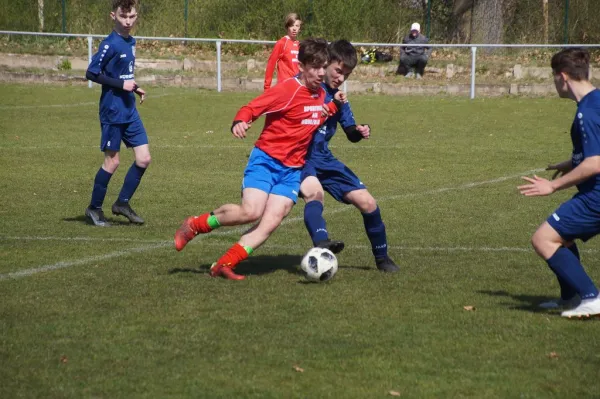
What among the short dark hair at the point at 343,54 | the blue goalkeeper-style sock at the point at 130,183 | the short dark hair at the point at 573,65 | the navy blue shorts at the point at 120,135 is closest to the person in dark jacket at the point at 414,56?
the navy blue shorts at the point at 120,135

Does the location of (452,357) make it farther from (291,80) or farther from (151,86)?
(151,86)

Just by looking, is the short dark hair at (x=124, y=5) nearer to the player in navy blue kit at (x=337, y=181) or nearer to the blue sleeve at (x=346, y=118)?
the player in navy blue kit at (x=337, y=181)

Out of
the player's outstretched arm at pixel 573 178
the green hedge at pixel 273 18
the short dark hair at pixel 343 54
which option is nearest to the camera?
the player's outstretched arm at pixel 573 178

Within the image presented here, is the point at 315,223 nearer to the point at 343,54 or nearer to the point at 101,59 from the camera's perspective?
the point at 343,54

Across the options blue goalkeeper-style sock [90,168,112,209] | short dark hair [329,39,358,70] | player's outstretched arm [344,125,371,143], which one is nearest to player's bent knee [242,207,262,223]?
player's outstretched arm [344,125,371,143]

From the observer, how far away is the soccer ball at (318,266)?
6.60 meters

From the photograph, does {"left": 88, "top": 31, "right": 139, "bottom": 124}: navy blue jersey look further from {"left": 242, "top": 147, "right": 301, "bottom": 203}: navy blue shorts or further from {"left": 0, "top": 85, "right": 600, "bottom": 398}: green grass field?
{"left": 242, "top": 147, "right": 301, "bottom": 203}: navy blue shorts

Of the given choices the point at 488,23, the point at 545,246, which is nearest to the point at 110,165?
the point at 545,246

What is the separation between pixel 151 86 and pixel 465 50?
8398 mm

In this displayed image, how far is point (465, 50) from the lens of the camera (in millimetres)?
27094

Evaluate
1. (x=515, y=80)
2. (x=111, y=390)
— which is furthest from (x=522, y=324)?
(x=515, y=80)

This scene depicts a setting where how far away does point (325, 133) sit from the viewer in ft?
24.5

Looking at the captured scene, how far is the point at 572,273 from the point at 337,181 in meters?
2.10

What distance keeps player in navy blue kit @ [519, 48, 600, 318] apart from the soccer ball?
4.63 feet
